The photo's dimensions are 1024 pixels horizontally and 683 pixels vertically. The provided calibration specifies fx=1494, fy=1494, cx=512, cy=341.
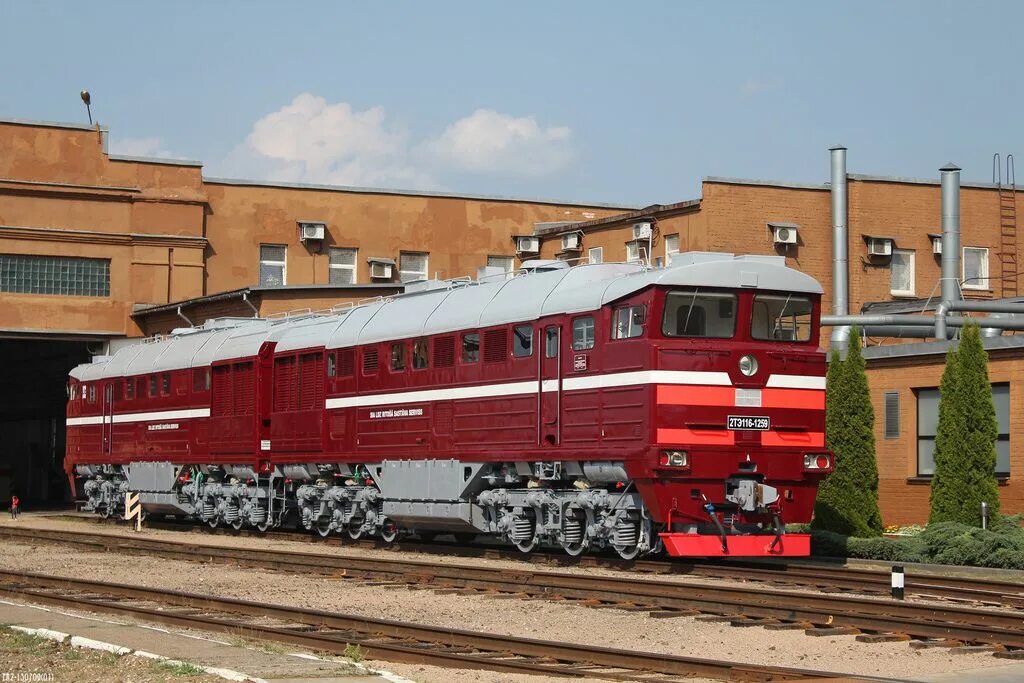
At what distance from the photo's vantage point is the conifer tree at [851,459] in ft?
88.0

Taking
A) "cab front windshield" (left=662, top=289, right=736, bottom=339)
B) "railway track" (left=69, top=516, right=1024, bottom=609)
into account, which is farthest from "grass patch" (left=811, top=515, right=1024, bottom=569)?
"cab front windshield" (left=662, top=289, right=736, bottom=339)

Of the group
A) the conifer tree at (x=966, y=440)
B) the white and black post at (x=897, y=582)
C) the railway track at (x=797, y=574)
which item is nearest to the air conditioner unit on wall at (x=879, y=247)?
the conifer tree at (x=966, y=440)

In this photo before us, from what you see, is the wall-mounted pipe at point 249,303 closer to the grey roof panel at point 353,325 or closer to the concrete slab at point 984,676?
the grey roof panel at point 353,325

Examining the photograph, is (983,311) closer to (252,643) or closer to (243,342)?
(243,342)

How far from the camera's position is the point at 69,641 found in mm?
13711

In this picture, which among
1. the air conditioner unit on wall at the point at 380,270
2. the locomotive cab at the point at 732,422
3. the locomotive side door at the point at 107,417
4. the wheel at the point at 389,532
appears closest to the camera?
the locomotive cab at the point at 732,422

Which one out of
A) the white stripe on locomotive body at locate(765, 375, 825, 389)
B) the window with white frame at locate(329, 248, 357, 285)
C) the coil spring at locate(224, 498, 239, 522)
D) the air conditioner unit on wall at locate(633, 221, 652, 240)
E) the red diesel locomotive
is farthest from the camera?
the window with white frame at locate(329, 248, 357, 285)

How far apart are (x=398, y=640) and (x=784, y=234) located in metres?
31.6

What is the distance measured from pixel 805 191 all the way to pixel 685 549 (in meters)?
27.0

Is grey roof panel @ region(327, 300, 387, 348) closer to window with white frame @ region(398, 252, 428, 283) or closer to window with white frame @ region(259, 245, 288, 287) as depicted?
window with white frame @ region(259, 245, 288, 287)

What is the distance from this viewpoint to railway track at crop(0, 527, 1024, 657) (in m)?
13.9

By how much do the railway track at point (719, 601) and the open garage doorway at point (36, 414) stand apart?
113ft

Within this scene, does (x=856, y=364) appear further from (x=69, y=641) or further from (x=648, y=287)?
(x=69, y=641)

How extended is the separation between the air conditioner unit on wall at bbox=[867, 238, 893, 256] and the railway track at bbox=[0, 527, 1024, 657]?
26335 mm
